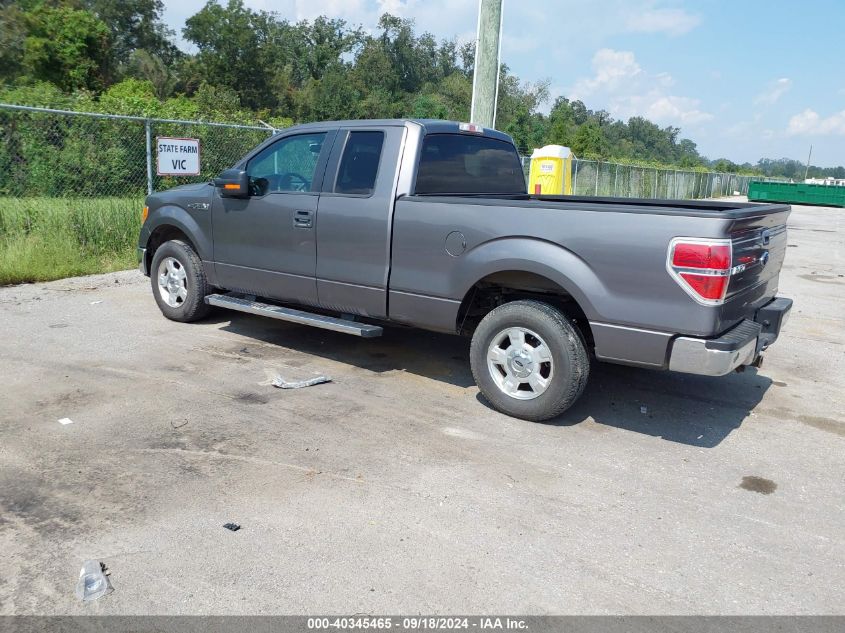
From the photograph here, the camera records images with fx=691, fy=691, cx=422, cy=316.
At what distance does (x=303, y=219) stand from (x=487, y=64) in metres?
5.16

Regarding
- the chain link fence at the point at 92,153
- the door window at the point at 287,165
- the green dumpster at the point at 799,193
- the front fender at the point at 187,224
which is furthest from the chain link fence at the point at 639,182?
the front fender at the point at 187,224

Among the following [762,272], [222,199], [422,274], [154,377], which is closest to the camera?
[762,272]

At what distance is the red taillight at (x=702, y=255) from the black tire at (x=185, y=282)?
4545 mm

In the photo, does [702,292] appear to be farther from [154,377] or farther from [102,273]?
[102,273]

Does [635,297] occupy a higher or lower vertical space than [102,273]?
higher

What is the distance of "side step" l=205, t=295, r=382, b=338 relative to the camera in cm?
549

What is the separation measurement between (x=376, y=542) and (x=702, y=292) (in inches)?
90.9

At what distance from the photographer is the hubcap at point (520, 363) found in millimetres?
4734

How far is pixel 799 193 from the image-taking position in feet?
A: 127

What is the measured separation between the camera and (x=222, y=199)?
21.0ft

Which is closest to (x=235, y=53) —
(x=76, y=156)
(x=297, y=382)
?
(x=76, y=156)

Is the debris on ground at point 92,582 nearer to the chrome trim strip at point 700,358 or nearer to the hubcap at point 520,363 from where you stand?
the hubcap at point 520,363

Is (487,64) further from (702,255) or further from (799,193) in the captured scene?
(799,193)

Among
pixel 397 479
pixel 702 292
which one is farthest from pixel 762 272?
pixel 397 479
